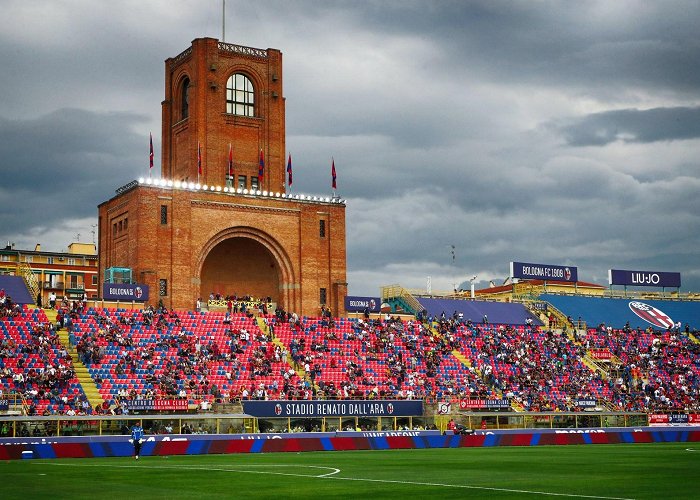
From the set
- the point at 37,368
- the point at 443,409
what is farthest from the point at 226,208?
the point at 443,409

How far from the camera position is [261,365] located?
2653 inches

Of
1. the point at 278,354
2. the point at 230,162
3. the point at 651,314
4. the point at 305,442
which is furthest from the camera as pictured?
the point at 651,314

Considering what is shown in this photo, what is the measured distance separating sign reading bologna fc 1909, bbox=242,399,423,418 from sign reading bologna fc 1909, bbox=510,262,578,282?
111ft

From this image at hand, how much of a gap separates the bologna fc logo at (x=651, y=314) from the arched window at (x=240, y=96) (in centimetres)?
4306

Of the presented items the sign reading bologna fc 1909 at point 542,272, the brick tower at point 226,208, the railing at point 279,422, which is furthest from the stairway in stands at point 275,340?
the sign reading bologna fc 1909 at point 542,272

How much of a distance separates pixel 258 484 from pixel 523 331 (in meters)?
60.2

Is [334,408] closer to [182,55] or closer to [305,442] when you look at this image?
[305,442]

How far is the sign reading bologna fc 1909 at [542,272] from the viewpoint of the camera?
96688 millimetres

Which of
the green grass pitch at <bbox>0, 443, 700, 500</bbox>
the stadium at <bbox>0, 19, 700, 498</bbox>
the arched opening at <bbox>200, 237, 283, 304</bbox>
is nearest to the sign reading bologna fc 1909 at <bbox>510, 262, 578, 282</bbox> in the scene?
the stadium at <bbox>0, 19, 700, 498</bbox>

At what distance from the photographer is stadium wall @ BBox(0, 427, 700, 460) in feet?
150

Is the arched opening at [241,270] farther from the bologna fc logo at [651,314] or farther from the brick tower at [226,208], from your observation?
the bologna fc logo at [651,314]

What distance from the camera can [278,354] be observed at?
6988 cm

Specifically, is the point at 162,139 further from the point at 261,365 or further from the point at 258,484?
the point at 258,484

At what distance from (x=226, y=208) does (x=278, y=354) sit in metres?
15.1
